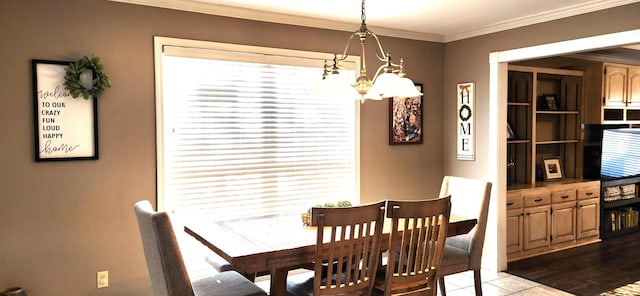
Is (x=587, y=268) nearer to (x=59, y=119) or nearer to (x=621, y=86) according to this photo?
(x=621, y=86)

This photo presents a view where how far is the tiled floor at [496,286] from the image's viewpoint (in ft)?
12.5

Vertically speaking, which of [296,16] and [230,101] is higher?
[296,16]

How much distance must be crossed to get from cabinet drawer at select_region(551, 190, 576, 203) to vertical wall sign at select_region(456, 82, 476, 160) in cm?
112

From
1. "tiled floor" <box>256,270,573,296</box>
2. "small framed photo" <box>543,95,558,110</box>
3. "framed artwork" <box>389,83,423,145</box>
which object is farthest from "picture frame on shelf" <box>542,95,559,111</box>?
"tiled floor" <box>256,270,573,296</box>

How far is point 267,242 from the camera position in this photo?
250 centimetres

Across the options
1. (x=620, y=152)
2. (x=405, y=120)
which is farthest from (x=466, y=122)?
(x=620, y=152)

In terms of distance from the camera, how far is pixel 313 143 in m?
4.16

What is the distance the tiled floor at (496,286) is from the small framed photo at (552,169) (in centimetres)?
165

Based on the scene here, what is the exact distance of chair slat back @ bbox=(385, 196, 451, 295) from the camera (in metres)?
2.49

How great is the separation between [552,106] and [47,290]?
17.4 feet

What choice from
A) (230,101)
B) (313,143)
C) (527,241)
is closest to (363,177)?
(313,143)

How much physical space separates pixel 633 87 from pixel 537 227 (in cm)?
A: 242

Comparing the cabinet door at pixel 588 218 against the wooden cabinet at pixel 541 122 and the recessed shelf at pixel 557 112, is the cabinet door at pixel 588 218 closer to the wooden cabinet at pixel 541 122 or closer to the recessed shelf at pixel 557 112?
the wooden cabinet at pixel 541 122

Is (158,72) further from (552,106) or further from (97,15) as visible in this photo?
(552,106)
